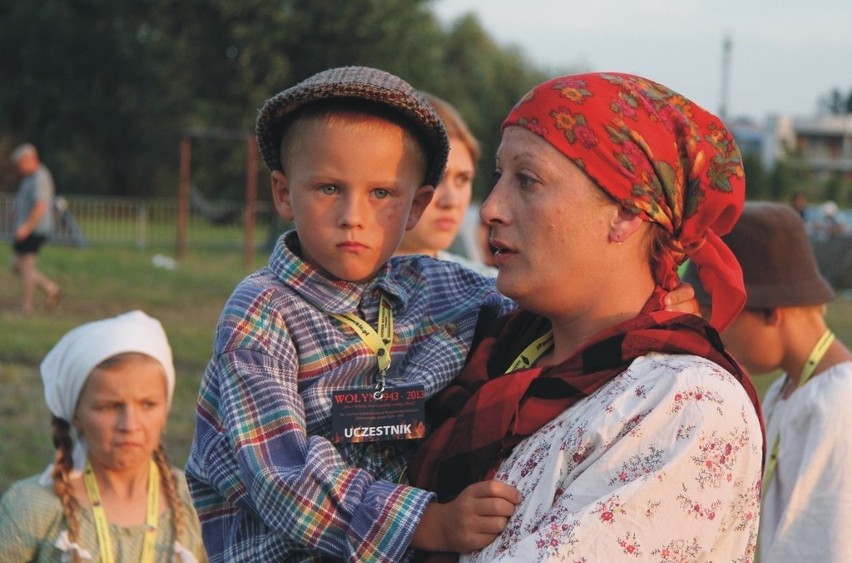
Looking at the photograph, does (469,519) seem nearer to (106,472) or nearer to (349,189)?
(349,189)

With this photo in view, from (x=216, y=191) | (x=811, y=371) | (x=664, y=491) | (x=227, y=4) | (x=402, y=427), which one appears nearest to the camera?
(x=664, y=491)

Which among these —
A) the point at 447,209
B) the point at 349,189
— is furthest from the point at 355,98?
the point at 447,209

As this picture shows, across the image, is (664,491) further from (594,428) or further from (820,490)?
(820,490)

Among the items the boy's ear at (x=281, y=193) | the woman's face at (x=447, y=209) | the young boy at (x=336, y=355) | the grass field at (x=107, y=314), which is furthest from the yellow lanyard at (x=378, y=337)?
the grass field at (x=107, y=314)

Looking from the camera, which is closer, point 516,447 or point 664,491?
point 664,491

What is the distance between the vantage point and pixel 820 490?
134 inches

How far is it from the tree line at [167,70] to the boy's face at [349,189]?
3496 centimetres

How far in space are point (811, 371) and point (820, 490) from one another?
0.44 m

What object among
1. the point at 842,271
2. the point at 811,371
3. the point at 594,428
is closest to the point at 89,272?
the point at 842,271

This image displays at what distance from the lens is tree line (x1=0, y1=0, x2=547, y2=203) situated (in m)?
38.0

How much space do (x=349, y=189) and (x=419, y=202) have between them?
26 centimetres

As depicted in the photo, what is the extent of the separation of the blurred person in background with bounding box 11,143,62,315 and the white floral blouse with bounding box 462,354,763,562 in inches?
525

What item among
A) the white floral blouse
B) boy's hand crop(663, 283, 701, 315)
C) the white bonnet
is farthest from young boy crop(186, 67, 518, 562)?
the white bonnet

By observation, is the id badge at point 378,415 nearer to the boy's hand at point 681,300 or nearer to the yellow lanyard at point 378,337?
the yellow lanyard at point 378,337
